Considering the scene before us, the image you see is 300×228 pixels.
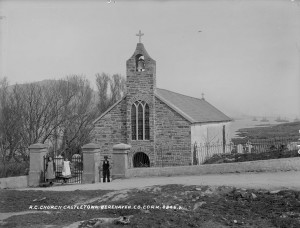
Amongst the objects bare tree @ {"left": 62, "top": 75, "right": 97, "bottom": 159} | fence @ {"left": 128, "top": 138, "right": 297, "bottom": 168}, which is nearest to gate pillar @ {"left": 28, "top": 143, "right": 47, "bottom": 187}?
fence @ {"left": 128, "top": 138, "right": 297, "bottom": 168}

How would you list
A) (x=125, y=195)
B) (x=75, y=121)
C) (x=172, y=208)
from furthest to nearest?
(x=75, y=121) < (x=125, y=195) < (x=172, y=208)

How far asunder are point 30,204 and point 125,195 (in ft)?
10.5

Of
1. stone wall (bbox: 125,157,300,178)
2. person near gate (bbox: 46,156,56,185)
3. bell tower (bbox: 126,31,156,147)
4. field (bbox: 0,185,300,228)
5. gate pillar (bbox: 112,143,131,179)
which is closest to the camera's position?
field (bbox: 0,185,300,228)

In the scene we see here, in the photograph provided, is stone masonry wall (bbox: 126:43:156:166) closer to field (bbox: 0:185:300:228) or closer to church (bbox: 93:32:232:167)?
church (bbox: 93:32:232:167)

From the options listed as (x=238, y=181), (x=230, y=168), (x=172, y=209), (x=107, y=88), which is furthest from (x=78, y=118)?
(x=172, y=209)

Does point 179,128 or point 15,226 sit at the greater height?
point 179,128

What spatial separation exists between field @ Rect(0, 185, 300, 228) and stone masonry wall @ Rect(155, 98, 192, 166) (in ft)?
37.3

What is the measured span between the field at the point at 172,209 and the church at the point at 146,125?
11715 millimetres

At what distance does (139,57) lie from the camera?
84.8 ft

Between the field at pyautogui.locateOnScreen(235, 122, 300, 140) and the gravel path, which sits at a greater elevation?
the field at pyautogui.locateOnScreen(235, 122, 300, 140)

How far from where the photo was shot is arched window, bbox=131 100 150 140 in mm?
25484

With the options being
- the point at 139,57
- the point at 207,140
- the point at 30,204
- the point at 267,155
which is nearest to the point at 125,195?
the point at 30,204

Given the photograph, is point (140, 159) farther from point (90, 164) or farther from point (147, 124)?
point (90, 164)

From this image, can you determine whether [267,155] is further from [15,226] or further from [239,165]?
[15,226]
